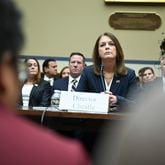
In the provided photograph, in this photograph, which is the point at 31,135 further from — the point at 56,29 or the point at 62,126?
the point at 56,29

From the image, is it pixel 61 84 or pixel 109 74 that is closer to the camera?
pixel 109 74

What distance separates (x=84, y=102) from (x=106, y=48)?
0.62m

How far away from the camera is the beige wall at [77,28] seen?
296 inches

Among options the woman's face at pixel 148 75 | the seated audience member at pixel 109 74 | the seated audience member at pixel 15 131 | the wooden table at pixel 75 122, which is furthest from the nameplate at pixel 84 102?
the seated audience member at pixel 15 131

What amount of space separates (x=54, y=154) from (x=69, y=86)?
3.58m

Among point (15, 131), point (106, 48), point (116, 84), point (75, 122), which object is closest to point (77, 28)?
point (106, 48)

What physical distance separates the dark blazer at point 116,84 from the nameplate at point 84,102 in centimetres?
35

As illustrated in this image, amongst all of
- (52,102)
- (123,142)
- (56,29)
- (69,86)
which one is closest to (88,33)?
(56,29)

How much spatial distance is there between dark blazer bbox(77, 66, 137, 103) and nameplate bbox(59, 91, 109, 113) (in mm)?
348

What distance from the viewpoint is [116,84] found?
3309 mm

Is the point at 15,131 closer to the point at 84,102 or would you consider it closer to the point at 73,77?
the point at 84,102

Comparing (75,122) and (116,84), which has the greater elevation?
(116,84)

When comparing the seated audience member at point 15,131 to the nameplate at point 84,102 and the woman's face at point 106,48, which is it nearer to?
the nameplate at point 84,102

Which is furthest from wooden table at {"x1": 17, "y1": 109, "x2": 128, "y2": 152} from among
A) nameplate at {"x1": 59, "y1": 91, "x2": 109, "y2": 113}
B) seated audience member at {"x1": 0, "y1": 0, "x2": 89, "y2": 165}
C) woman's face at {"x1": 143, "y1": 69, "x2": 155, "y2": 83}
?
seated audience member at {"x1": 0, "y1": 0, "x2": 89, "y2": 165}
